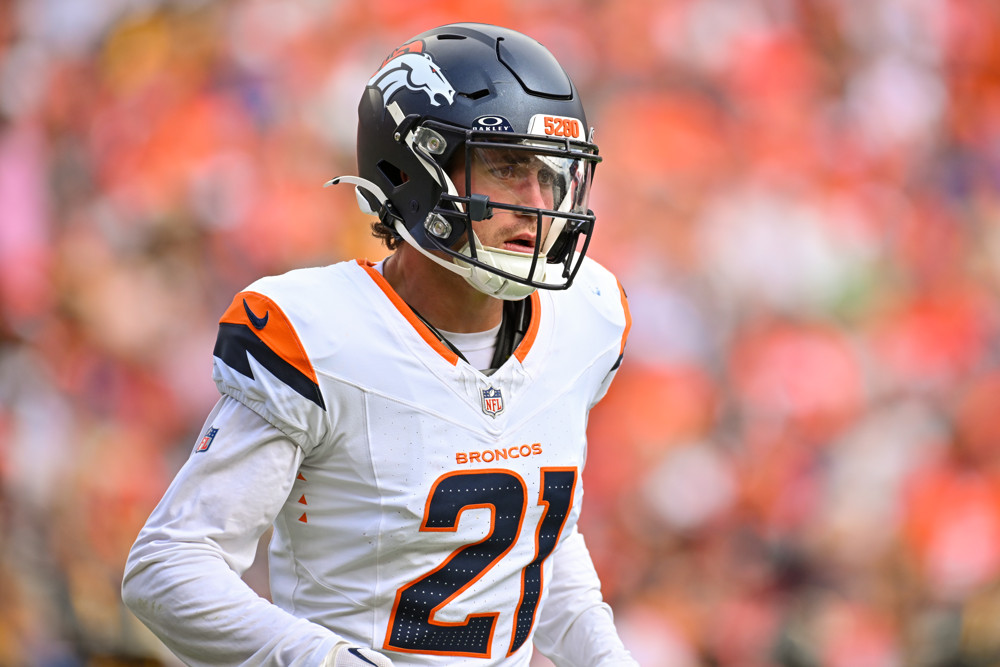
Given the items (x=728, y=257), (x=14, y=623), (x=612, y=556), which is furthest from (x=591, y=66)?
(x=14, y=623)

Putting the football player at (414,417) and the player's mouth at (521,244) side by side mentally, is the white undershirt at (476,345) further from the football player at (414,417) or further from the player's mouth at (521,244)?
the player's mouth at (521,244)

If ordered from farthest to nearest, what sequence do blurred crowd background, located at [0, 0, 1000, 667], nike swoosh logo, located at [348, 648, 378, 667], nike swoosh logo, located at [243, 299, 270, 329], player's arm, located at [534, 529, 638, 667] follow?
blurred crowd background, located at [0, 0, 1000, 667] → player's arm, located at [534, 529, 638, 667] → nike swoosh logo, located at [243, 299, 270, 329] → nike swoosh logo, located at [348, 648, 378, 667]

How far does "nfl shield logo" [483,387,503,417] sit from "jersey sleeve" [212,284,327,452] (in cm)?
21

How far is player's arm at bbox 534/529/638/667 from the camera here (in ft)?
4.88

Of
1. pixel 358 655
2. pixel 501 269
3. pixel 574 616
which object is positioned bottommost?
pixel 574 616

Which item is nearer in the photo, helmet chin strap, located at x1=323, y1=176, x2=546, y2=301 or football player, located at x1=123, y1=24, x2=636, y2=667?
football player, located at x1=123, y1=24, x2=636, y2=667

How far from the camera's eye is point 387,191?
4.75 ft

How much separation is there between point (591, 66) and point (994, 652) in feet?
7.25

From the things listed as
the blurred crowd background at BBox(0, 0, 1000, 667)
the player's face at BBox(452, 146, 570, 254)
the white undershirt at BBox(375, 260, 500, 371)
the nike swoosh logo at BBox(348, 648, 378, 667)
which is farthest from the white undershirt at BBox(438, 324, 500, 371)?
the blurred crowd background at BBox(0, 0, 1000, 667)

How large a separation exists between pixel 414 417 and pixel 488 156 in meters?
0.34

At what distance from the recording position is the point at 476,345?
1422mm

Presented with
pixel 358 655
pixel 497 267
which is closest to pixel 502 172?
pixel 497 267

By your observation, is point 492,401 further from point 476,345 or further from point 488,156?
point 488,156

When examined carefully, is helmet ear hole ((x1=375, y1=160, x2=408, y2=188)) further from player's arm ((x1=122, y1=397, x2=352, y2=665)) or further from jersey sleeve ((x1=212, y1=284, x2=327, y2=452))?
player's arm ((x1=122, y1=397, x2=352, y2=665))
